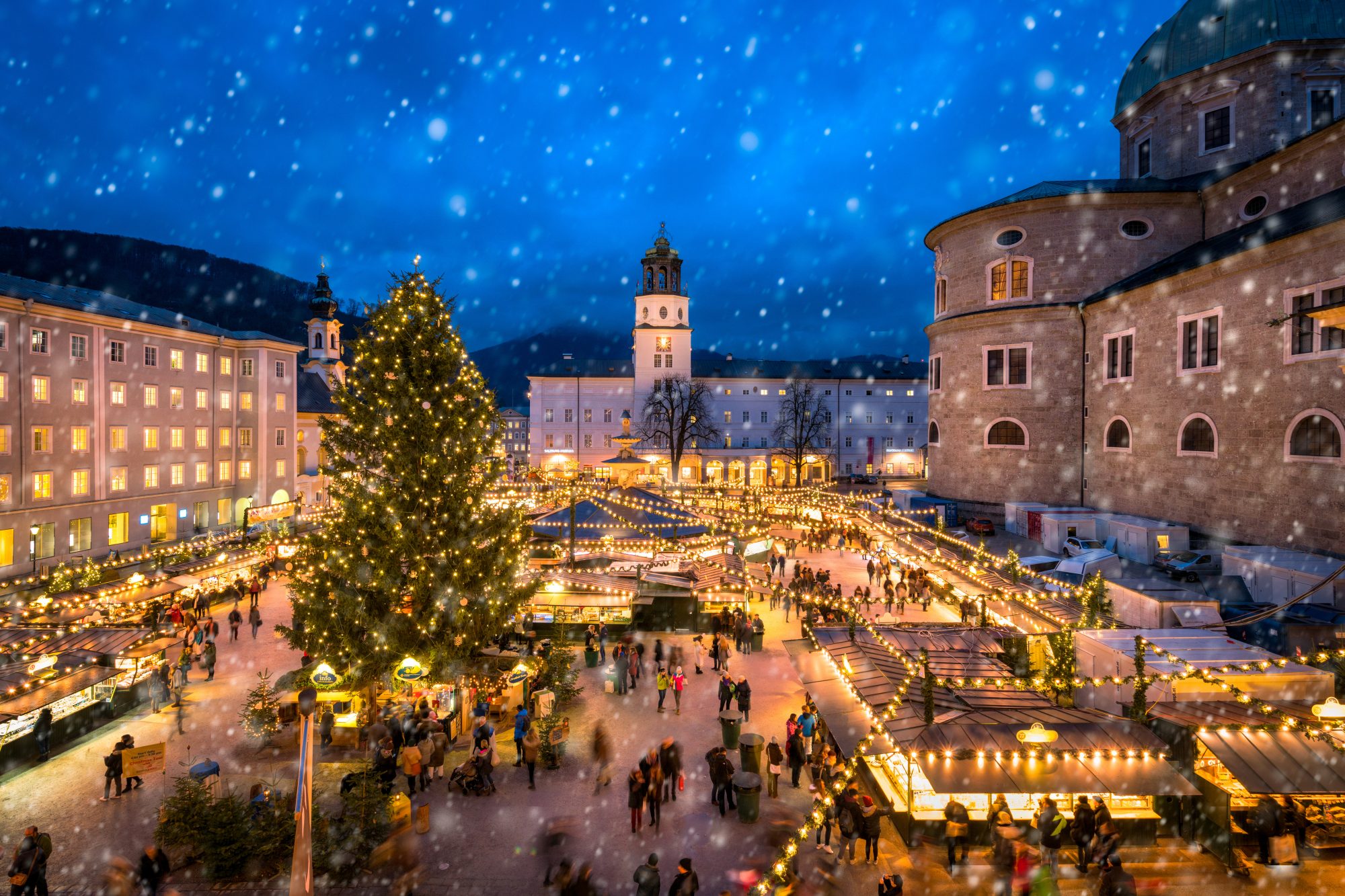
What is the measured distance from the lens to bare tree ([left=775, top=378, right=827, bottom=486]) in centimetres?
6631

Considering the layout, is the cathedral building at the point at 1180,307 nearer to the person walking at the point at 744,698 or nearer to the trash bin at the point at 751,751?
the person walking at the point at 744,698

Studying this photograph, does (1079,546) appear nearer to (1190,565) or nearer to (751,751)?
(1190,565)

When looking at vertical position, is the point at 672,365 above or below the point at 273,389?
above

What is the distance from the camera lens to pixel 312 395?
193 ft

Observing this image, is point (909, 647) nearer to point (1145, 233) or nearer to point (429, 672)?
point (429, 672)

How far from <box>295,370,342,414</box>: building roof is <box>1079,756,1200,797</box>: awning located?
56.6 metres

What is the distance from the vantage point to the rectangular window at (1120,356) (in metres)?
29.9

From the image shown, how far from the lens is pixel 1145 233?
33312 millimetres

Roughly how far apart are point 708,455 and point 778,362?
13732 mm

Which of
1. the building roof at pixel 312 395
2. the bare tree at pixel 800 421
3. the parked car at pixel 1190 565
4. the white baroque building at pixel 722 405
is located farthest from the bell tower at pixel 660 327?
the parked car at pixel 1190 565

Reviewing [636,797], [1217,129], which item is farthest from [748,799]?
[1217,129]

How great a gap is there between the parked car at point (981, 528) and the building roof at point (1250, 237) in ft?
36.9

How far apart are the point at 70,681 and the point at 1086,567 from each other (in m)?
25.3

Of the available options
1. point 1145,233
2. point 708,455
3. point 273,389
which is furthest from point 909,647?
point 708,455
